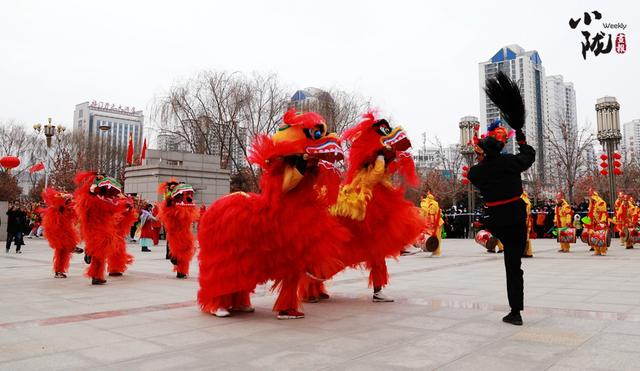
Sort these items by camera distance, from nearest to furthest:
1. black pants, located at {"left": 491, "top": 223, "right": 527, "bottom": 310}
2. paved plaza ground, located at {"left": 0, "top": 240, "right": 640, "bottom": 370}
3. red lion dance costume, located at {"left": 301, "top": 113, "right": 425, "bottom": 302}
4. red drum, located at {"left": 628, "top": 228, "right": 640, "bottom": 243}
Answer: paved plaza ground, located at {"left": 0, "top": 240, "right": 640, "bottom": 370} < black pants, located at {"left": 491, "top": 223, "right": 527, "bottom": 310} < red lion dance costume, located at {"left": 301, "top": 113, "right": 425, "bottom": 302} < red drum, located at {"left": 628, "top": 228, "right": 640, "bottom": 243}

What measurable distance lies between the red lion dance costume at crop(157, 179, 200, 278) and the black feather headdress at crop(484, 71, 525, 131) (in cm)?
576

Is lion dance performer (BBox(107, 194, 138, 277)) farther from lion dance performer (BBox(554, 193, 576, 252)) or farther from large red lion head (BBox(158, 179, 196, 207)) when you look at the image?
lion dance performer (BBox(554, 193, 576, 252))

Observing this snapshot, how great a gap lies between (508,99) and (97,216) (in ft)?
21.6

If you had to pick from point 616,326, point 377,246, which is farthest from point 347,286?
point 616,326

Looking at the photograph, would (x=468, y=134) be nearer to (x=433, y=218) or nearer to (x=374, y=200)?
(x=433, y=218)

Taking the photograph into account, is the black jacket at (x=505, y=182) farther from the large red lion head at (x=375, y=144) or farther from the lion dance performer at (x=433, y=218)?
the lion dance performer at (x=433, y=218)

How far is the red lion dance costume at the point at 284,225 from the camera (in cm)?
455

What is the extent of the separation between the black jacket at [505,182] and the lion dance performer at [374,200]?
1182 millimetres

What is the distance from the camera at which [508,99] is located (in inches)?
183

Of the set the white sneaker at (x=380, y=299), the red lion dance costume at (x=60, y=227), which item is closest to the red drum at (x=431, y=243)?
the white sneaker at (x=380, y=299)

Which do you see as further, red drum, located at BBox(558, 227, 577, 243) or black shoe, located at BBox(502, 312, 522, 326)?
red drum, located at BBox(558, 227, 577, 243)

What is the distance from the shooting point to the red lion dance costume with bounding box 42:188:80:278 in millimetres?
8609

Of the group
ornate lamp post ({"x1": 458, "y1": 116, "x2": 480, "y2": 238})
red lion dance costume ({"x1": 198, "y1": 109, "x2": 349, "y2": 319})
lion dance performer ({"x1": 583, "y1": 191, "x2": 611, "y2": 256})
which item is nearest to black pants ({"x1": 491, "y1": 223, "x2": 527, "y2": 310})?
red lion dance costume ({"x1": 198, "y1": 109, "x2": 349, "y2": 319})

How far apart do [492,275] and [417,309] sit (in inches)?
147
